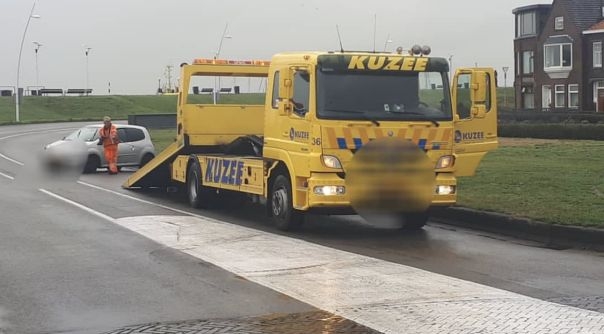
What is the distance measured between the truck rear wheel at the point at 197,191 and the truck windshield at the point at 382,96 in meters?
4.76

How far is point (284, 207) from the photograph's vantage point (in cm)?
1212

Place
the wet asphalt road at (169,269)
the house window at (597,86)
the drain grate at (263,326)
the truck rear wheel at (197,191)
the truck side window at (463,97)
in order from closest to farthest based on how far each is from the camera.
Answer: the drain grate at (263,326) → the wet asphalt road at (169,269) → the truck side window at (463,97) → the truck rear wheel at (197,191) → the house window at (597,86)

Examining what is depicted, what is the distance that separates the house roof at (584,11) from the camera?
198ft

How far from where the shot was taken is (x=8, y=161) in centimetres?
2952

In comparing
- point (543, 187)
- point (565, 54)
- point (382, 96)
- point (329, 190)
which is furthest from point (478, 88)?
point (565, 54)

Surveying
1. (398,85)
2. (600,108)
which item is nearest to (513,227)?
(398,85)

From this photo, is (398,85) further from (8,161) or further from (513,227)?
(8,161)

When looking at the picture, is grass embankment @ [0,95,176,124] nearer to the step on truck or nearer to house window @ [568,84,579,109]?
house window @ [568,84,579,109]

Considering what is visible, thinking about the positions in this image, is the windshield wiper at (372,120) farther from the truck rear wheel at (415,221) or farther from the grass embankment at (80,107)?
the grass embankment at (80,107)

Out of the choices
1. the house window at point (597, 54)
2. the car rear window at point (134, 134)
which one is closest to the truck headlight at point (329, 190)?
the car rear window at point (134, 134)

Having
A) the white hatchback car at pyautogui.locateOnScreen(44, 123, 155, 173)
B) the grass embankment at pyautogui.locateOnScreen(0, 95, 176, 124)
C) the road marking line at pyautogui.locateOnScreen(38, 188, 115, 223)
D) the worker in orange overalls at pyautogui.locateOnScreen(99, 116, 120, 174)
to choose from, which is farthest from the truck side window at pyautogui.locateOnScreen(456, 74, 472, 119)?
the grass embankment at pyautogui.locateOnScreen(0, 95, 176, 124)

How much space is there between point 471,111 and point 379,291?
4.97 m

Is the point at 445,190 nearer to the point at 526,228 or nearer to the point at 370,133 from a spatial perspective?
the point at 526,228

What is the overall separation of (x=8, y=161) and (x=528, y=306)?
25.6 metres
